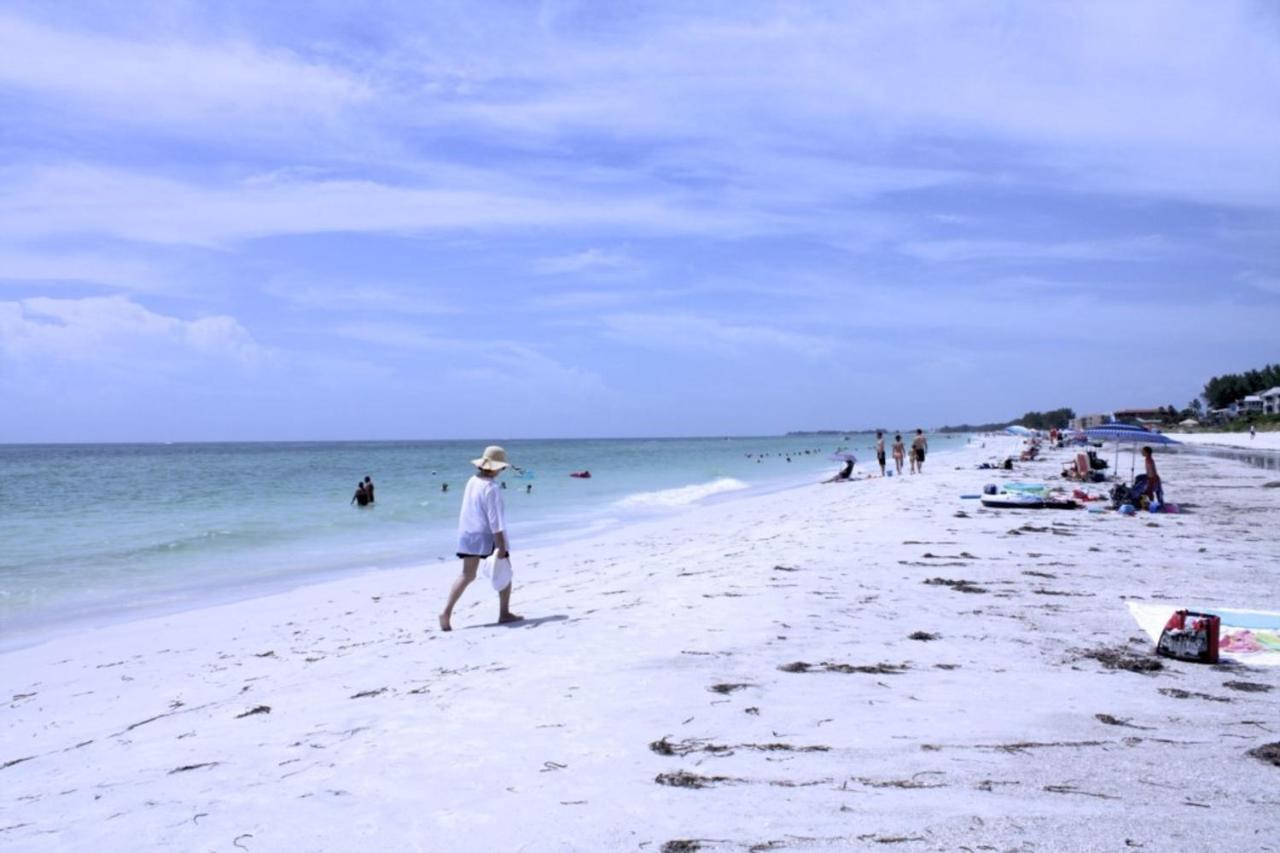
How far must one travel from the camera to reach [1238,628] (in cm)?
713

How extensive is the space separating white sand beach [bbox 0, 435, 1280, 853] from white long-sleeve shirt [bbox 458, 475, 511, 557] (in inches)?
32.0

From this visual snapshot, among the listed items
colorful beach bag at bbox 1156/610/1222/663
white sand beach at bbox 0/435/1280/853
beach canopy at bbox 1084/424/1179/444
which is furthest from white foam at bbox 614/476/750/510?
colorful beach bag at bbox 1156/610/1222/663

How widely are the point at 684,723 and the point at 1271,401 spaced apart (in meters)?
111

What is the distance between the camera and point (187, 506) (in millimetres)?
32062

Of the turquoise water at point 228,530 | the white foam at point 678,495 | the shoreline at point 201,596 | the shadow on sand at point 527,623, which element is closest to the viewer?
the shadow on sand at point 527,623

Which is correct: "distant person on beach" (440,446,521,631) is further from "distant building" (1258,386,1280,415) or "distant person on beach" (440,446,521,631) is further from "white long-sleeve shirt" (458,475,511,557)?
"distant building" (1258,386,1280,415)

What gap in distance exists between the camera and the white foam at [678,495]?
30666mm

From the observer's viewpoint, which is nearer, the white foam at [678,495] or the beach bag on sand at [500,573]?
the beach bag on sand at [500,573]

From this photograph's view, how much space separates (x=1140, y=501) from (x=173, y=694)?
54.9 feet

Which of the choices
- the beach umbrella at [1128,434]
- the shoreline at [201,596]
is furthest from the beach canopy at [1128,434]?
the shoreline at [201,596]

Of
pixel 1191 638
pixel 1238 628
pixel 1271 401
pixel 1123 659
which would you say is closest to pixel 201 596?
pixel 1123 659

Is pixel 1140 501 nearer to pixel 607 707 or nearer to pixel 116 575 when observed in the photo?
pixel 607 707

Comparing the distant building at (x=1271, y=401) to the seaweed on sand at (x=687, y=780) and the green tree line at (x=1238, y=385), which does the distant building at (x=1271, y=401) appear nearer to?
the green tree line at (x=1238, y=385)

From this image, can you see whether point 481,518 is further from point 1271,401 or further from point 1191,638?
point 1271,401
